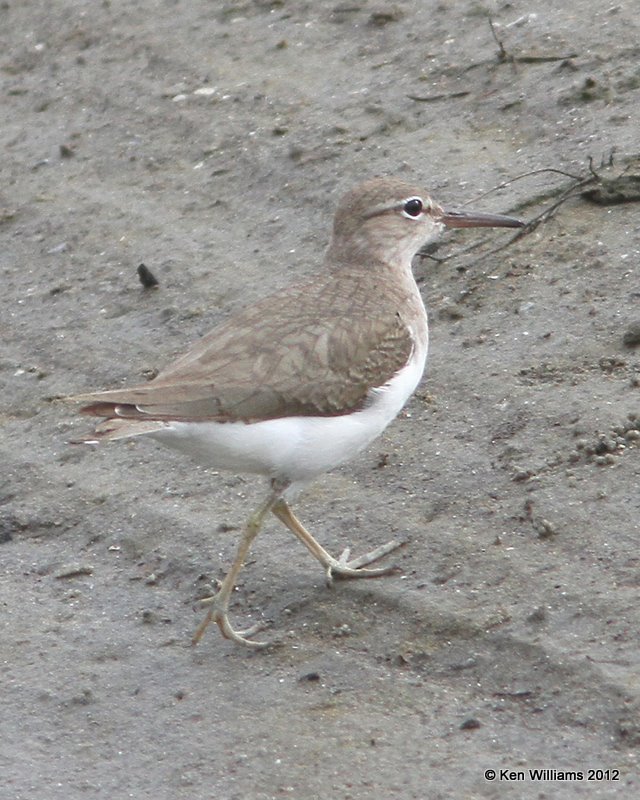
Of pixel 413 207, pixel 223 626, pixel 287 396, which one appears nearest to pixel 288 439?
pixel 287 396

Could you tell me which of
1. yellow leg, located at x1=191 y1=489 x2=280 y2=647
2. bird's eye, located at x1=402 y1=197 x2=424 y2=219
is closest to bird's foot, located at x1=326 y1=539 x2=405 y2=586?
yellow leg, located at x1=191 y1=489 x2=280 y2=647

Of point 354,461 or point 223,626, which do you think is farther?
point 354,461

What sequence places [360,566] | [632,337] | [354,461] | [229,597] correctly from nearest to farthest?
[229,597], [360,566], [632,337], [354,461]

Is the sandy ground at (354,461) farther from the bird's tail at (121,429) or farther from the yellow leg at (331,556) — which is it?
the bird's tail at (121,429)

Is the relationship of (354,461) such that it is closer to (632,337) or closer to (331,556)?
(331,556)

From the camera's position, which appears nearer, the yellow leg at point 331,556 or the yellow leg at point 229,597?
the yellow leg at point 229,597

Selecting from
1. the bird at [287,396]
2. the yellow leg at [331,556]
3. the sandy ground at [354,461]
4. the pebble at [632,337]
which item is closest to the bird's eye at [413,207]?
the bird at [287,396]

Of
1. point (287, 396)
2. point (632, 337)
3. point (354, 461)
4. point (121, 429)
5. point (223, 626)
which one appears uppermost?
point (121, 429)
